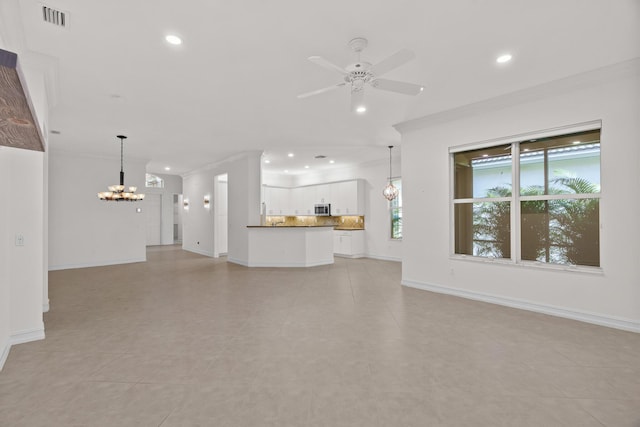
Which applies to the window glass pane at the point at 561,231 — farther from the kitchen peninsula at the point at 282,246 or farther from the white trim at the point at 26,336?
the white trim at the point at 26,336

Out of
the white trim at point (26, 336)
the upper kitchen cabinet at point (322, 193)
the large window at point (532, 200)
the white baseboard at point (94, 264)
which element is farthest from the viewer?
the upper kitchen cabinet at point (322, 193)

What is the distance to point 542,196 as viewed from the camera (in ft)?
13.9

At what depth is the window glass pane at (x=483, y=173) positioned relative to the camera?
4664 millimetres

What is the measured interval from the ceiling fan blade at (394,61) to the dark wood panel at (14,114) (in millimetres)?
2317

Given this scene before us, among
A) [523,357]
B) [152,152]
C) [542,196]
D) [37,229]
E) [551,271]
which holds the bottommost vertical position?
[523,357]

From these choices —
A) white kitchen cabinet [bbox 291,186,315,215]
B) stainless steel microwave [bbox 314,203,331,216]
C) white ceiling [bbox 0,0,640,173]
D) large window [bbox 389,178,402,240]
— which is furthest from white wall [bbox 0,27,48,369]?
white kitchen cabinet [bbox 291,186,315,215]

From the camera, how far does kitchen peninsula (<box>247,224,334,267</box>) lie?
7.86 meters

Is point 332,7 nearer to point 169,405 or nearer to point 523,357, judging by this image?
point 169,405

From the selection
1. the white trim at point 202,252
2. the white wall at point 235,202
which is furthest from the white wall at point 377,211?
the white trim at point 202,252

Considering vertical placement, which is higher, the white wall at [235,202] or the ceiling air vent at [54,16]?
the ceiling air vent at [54,16]

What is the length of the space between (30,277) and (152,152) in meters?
5.48

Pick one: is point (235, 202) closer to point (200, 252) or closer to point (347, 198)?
point (200, 252)

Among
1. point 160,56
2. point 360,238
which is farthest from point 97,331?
point 360,238

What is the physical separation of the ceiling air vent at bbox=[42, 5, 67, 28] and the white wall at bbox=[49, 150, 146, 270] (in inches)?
258
